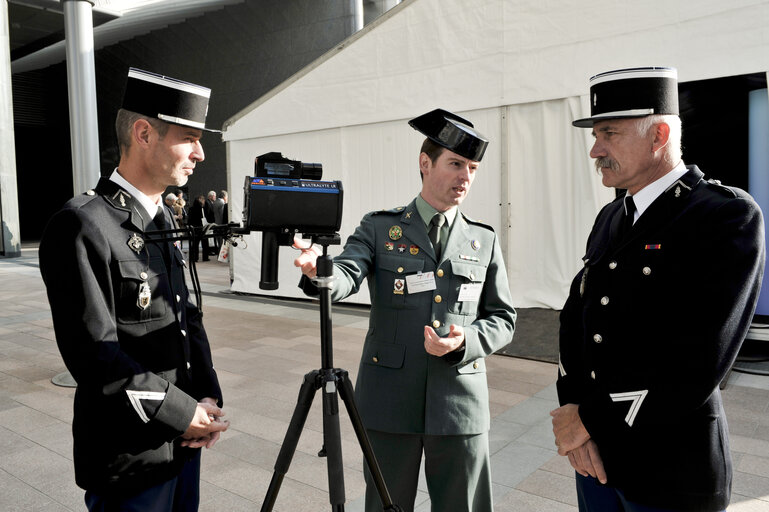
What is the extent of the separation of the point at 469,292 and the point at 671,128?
0.90 meters

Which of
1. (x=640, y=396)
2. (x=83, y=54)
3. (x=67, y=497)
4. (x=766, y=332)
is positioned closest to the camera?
(x=640, y=396)

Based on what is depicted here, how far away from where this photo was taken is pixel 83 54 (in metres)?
6.64

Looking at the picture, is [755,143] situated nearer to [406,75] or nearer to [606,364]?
[406,75]

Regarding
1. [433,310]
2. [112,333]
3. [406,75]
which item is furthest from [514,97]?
[112,333]

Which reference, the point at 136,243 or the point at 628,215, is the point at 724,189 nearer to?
the point at 628,215

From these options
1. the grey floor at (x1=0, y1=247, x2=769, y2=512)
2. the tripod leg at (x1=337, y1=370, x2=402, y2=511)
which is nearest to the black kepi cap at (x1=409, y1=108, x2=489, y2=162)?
the tripod leg at (x1=337, y1=370, x2=402, y2=511)

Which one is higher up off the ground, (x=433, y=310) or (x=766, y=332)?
(x=433, y=310)

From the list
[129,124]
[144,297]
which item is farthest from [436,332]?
[129,124]

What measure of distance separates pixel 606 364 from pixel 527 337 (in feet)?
15.5

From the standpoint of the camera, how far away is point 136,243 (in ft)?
5.38

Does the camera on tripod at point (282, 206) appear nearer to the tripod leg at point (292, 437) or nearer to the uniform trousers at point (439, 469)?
the tripod leg at point (292, 437)

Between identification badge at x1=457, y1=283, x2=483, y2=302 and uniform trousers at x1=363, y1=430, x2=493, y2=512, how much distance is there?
Answer: 511mm

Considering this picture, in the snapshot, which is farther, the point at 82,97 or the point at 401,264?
the point at 82,97

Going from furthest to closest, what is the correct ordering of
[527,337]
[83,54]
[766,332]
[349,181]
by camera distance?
[349,181]
[83,54]
[527,337]
[766,332]
